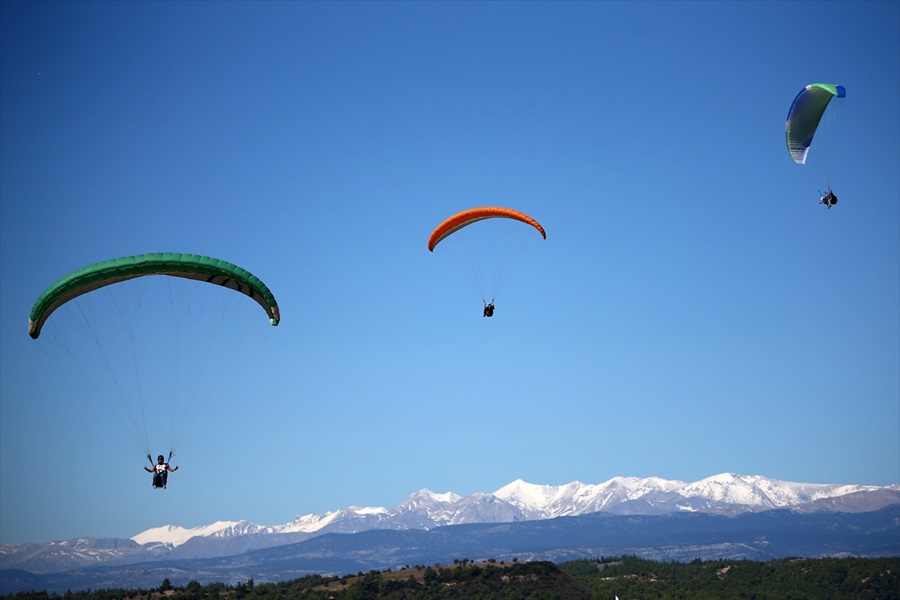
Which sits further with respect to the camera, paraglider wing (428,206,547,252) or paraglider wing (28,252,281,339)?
paraglider wing (428,206,547,252)

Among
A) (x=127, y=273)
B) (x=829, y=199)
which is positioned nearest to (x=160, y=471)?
(x=127, y=273)

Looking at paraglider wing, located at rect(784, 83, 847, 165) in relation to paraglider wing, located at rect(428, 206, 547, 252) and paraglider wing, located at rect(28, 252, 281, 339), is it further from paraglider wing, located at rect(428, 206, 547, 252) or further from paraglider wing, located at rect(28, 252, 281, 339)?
paraglider wing, located at rect(28, 252, 281, 339)

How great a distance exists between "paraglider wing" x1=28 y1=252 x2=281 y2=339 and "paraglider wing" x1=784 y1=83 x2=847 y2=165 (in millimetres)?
36899

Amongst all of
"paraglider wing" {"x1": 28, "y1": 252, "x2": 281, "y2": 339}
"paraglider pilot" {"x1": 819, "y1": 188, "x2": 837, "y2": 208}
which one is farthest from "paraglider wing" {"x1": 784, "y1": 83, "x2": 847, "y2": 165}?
"paraglider wing" {"x1": 28, "y1": 252, "x2": 281, "y2": 339}

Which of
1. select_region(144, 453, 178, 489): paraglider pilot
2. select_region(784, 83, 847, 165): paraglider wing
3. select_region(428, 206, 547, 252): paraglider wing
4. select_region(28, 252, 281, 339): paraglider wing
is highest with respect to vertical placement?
select_region(784, 83, 847, 165): paraglider wing

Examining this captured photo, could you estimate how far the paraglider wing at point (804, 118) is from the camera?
6284 centimetres

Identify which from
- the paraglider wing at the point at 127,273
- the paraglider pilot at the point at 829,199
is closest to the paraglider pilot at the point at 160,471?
the paraglider wing at the point at 127,273

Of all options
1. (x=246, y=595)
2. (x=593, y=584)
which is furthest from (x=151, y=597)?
(x=593, y=584)

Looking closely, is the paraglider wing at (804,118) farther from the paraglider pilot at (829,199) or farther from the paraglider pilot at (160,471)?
the paraglider pilot at (160,471)

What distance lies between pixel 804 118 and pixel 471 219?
22407 mm

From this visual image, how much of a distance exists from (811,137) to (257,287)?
38339mm

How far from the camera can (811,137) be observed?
65500 millimetres

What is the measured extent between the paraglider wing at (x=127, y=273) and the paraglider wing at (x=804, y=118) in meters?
36.9

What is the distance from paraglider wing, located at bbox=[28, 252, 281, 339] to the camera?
145 feet
